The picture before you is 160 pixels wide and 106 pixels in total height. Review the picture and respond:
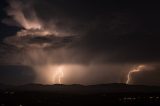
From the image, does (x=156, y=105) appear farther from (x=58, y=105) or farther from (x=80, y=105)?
(x=58, y=105)

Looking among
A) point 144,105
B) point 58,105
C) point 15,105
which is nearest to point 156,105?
point 144,105

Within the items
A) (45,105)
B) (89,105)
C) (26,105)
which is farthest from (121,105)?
(26,105)

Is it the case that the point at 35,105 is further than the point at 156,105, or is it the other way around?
the point at 35,105

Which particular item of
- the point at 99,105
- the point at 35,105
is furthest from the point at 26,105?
the point at 99,105

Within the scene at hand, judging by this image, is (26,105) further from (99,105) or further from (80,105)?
(99,105)

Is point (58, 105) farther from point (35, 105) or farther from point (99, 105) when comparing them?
point (99, 105)

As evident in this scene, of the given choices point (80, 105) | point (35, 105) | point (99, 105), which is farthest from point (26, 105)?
point (99, 105)
